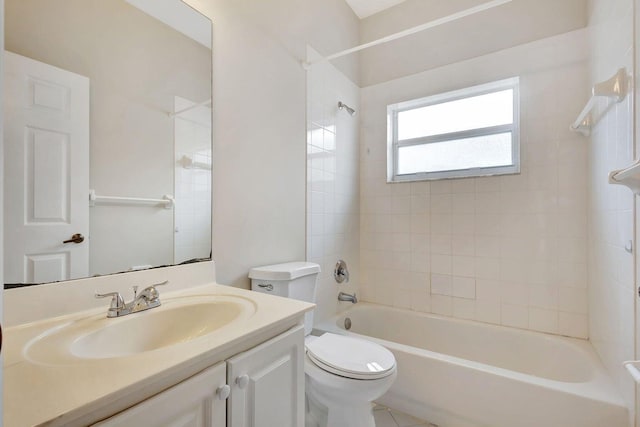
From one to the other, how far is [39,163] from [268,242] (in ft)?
3.30

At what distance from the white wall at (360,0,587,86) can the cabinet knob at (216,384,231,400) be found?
8.11 feet

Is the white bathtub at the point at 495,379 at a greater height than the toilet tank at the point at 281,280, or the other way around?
the toilet tank at the point at 281,280

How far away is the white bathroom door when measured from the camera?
0.84 metres

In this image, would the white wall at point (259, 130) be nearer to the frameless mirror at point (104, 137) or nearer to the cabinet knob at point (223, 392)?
the frameless mirror at point (104, 137)

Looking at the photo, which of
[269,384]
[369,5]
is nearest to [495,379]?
[269,384]

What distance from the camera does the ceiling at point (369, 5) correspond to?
2426 millimetres

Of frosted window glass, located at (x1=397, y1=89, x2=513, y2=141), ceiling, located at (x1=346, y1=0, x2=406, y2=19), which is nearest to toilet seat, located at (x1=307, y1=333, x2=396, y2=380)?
frosted window glass, located at (x1=397, y1=89, x2=513, y2=141)

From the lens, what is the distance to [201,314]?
41.8 inches

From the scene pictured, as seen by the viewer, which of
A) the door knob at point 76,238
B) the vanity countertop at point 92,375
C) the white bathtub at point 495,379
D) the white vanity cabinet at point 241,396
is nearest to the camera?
the vanity countertop at point 92,375

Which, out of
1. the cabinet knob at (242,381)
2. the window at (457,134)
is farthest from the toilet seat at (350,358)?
the window at (457,134)

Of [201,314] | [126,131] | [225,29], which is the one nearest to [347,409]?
[201,314]

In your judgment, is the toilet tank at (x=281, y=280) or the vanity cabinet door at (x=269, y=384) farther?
the toilet tank at (x=281, y=280)

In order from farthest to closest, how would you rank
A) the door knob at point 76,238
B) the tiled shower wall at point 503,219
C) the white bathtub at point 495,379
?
the tiled shower wall at point 503,219 < the white bathtub at point 495,379 < the door knob at point 76,238

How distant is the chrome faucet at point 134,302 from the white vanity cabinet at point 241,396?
0.41 metres
